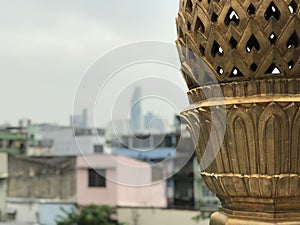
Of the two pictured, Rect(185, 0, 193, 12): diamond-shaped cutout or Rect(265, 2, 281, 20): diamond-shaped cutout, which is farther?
Rect(185, 0, 193, 12): diamond-shaped cutout

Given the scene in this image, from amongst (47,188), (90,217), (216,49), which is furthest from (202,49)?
(47,188)

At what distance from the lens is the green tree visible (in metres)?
10.9

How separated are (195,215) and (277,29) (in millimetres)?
10330

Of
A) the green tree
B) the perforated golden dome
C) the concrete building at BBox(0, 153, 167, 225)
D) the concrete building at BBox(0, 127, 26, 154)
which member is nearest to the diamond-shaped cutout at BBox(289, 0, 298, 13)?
the perforated golden dome

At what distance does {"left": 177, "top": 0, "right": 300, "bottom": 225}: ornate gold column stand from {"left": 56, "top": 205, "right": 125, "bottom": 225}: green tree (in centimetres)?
1037

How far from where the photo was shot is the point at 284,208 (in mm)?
859

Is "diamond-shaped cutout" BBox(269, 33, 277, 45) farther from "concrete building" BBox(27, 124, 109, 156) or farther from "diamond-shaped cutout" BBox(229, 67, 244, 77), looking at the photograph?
"concrete building" BBox(27, 124, 109, 156)

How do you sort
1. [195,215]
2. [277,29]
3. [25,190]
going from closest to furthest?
1. [277,29]
2. [195,215]
3. [25,190]

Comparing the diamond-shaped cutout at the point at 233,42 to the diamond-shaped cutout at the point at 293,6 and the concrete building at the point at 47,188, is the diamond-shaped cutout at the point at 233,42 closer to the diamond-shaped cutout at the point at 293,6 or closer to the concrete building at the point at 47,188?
the diamond-shaped cutout at the point at 293,6

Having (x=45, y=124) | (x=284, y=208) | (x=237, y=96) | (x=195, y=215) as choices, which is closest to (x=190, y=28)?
(x=237, y=96)

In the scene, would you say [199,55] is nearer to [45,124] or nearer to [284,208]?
[284,208]

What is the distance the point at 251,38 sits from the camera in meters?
0.83

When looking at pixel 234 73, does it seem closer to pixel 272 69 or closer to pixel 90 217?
pixel 272 69

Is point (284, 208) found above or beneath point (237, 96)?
beneath
